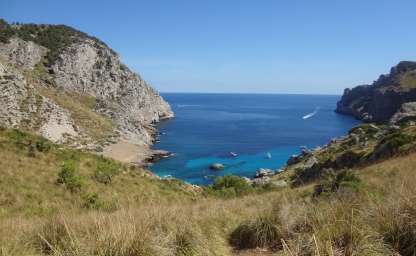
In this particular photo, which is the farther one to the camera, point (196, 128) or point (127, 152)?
point (196, 128)

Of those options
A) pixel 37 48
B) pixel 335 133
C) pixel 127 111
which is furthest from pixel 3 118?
pixel 335 133

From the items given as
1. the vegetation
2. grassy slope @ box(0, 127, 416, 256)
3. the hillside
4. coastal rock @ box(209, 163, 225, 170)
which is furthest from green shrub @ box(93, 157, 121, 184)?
the vegetation

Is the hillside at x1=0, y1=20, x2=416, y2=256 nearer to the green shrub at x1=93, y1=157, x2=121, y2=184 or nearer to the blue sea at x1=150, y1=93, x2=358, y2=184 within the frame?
the green shrub at x1=93, y1=157, x2=121, y2=184

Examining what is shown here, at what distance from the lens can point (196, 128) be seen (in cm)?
13588

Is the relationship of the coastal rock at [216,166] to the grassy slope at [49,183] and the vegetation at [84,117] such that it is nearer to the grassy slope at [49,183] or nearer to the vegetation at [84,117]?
the vegetation at [84,117]

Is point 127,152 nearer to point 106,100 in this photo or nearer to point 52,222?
point 106,100

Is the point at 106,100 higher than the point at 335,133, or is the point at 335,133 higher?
the point at 106,100

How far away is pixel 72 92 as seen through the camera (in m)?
111

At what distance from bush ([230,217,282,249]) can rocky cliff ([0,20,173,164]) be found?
223 ft

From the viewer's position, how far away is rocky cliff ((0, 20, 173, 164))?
75.2 metres

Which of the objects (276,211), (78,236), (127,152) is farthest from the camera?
(127,152)

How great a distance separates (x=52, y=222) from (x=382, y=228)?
4.71 metres

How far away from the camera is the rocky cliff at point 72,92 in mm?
75188

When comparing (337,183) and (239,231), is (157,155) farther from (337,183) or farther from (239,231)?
(239,231)
